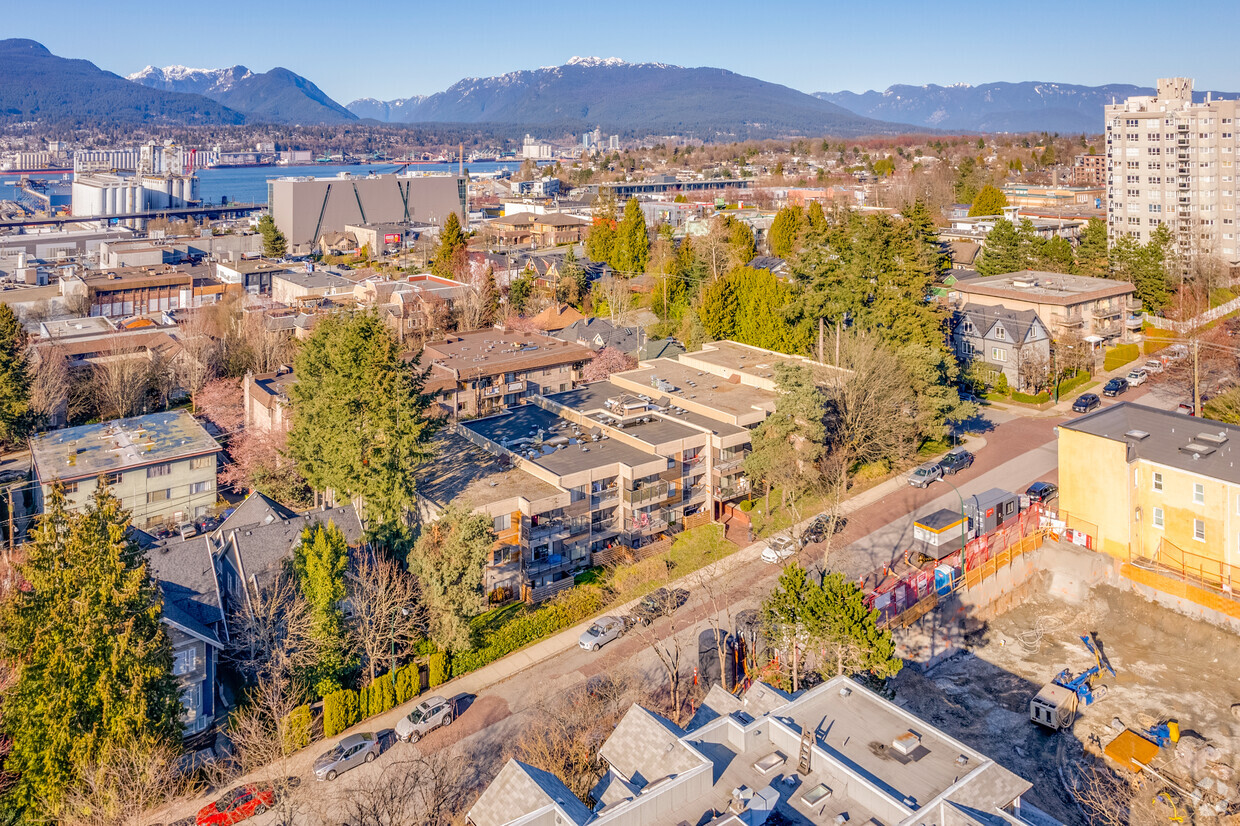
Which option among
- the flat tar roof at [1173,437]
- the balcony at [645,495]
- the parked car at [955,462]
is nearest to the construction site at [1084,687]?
the flat tar roof at [1173,437]

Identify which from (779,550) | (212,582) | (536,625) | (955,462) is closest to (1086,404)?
(955,462)

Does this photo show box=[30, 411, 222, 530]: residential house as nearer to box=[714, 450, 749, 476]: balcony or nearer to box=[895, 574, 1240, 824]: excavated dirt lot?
box=[714, 450, 749, 476]: balcony

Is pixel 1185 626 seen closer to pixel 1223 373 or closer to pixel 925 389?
pixel 925 389

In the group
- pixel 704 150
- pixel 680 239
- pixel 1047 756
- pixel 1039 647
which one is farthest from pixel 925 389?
pixel 704 150

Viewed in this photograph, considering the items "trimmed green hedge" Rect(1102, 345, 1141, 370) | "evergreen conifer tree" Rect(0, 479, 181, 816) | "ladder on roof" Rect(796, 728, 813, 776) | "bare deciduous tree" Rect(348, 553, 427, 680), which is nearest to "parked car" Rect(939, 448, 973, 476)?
"trimmed green hedge" Rect(1102, 345, 1141, 370)

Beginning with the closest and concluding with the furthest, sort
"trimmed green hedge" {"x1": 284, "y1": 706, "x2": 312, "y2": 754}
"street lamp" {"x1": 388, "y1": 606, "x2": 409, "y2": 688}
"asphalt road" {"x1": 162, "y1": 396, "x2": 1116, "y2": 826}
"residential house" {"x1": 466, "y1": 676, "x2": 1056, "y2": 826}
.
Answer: "residential house" {"x1": 466, "y1": 676, "x2": 1056, "y2": 826} → "asphalt road" {"x1": 162, "y1": 396, "x2": 1116, "y2": 826} → "trimmed green hedge" {"x1": 284, "y1": 706, "x2": 312, "y2": 754} → "street lamp" {"x1": 388, "y1": 606, "x2": 409, "y2": 688}
